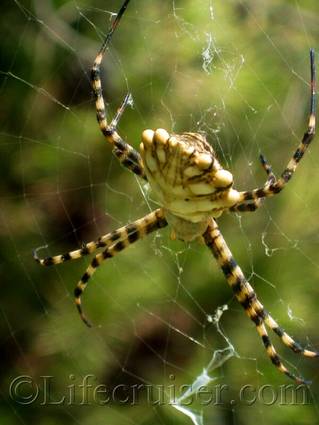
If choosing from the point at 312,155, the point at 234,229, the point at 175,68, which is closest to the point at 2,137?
the point at 175,68

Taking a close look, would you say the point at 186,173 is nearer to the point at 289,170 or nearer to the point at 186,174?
the point at 186,174

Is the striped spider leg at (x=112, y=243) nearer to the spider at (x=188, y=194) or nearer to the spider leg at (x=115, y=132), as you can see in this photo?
the spider at (x=188, y=194)

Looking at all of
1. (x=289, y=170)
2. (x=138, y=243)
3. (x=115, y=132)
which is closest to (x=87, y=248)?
(x=138, y=243)

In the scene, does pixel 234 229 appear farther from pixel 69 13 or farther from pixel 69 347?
pixel 69 13

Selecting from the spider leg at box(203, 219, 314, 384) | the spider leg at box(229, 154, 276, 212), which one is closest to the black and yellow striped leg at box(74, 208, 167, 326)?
the spider leg at box(203, 219, 314, 384)

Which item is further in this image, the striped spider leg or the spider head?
the striped spider leg

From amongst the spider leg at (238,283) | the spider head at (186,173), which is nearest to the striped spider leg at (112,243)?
the spider leg at (238,283)

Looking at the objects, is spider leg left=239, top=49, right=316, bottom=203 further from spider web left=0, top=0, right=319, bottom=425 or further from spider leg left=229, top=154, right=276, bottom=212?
spider web left=0, top=0, right=319, bottom=425

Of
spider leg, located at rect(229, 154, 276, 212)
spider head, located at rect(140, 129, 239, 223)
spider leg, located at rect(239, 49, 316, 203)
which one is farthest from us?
spider leg, located at rect(229, 154, 276, 212)
